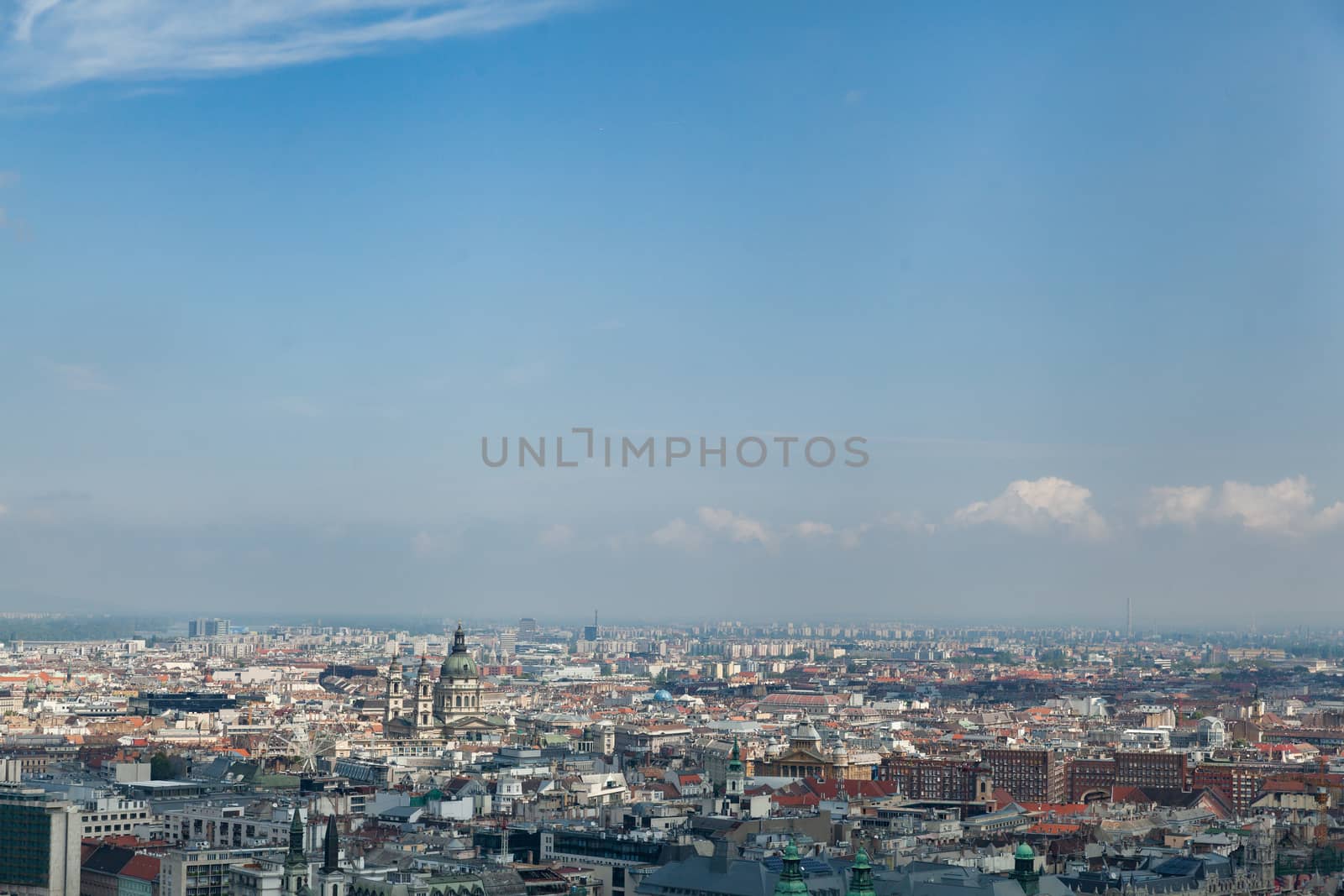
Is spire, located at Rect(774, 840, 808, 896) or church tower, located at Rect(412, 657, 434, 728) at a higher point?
church tower, located at Rect(412, 657, 434, 728)

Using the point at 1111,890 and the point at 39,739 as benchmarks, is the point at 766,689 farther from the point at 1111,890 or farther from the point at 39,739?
the point at 1111,890

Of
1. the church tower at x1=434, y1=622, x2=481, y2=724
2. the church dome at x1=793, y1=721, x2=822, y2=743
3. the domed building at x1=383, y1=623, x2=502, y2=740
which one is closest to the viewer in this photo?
the church dome at x1=793, y1=721, x2=822, y2=743

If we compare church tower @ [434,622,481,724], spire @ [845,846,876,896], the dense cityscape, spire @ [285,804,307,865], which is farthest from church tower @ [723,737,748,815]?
spire @ [845,846,876,896]

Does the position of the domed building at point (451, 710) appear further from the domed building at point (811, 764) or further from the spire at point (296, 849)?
the spire at point (296, 849)

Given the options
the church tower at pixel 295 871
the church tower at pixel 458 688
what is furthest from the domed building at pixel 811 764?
the church tower at pixel 295 871

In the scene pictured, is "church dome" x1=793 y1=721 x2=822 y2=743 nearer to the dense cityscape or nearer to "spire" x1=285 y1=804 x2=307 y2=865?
the dense cityscape
